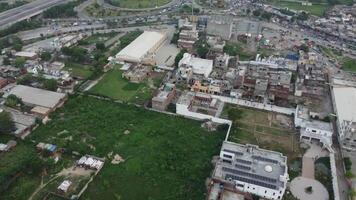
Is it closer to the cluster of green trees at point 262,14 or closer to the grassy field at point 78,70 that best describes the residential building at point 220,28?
the cluster of green trees at point 262,14

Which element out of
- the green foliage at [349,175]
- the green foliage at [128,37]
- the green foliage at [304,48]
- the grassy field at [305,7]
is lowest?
Answer: the green foliage at [349,175]

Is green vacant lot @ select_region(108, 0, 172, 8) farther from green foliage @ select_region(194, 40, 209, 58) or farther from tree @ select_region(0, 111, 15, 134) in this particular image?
tree @ select_region(0, 111, 15, 134)

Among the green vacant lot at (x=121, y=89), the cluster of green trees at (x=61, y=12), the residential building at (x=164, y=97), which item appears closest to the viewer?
the residential building at (x=164, y=97)

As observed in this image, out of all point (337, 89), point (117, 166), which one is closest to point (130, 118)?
point (117, 166)

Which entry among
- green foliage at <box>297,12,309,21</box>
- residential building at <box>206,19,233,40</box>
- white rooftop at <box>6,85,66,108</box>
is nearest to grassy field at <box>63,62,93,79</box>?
white rooftop at <box>6,85,66,108</box>

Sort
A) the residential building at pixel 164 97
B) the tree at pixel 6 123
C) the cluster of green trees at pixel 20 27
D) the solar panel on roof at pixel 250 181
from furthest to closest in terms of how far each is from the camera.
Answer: the cluster of green trees at pixel 20 27
the residential building at pixel 164 97
the tree at pixel 6 123
the solar panel on roof at pixel 250 181

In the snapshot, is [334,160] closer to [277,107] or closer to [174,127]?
[277,107]

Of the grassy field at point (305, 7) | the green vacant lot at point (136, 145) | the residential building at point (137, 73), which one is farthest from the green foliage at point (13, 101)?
the grassy field at point (305, 7)
